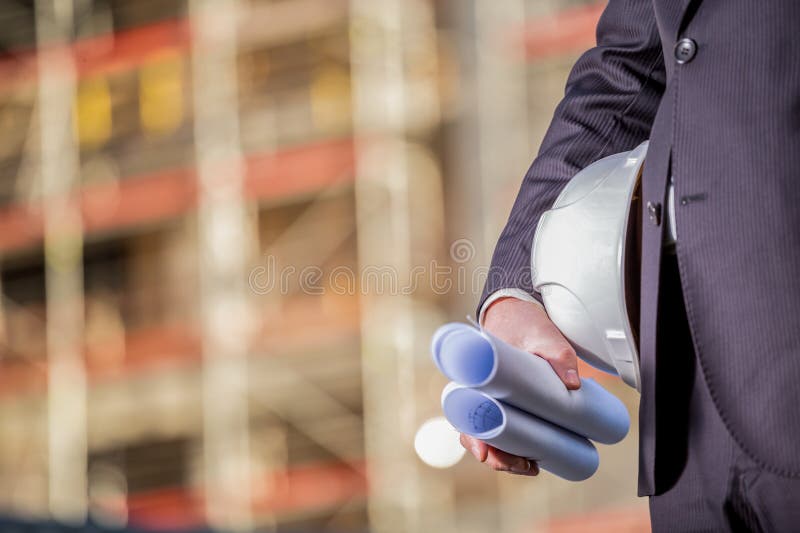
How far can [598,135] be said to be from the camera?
822 mm

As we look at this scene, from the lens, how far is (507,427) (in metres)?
0.67

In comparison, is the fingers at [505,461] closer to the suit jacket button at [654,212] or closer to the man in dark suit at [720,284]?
the man in dark suit at [720,284]

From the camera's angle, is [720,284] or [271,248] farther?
[271,248]

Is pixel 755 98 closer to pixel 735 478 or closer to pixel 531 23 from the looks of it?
pixel 735 478

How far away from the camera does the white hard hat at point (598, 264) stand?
0.72 m

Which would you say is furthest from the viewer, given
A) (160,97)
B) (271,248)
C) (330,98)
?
(160,97)

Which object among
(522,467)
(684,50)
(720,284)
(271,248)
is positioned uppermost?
(684,50)

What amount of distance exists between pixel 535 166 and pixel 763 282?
22 centimetres

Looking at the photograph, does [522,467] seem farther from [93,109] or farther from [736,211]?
[93,109]

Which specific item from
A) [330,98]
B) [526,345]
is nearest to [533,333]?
[526,345]

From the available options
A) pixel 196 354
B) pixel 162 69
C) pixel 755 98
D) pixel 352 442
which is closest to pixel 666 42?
pixel 755 98

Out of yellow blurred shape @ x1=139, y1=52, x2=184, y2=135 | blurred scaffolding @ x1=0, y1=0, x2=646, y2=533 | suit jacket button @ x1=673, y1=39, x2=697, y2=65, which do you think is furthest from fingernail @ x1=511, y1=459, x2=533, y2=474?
yellow blurred shape @ x1=139, y1=52, x2=184, y2=135

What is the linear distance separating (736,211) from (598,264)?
0.28ft

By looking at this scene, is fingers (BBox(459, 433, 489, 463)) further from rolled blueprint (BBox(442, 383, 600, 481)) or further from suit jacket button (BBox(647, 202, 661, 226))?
suit jacket button (BBox(647, 202, 661, 226))
